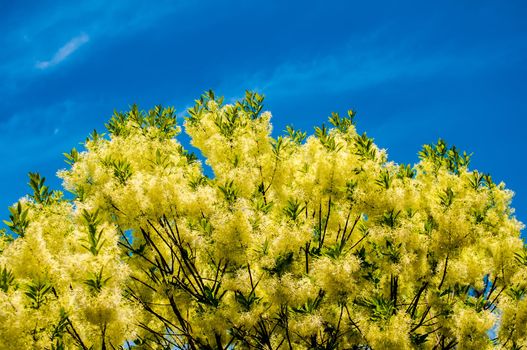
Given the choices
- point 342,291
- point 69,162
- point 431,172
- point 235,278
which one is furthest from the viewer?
point 431,172

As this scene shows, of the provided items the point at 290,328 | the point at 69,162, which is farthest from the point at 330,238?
the point at 69,162

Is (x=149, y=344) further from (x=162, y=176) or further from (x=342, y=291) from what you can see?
(x=342, y=291)

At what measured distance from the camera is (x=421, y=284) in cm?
1132

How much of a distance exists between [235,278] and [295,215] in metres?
1.81

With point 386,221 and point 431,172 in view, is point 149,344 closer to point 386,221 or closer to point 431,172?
point 386,221

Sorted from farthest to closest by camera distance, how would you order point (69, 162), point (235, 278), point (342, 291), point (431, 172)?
point (431, 172) → point (69, 162) → point (235, 278) → point (342, 291)

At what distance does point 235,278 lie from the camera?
10.2 meters

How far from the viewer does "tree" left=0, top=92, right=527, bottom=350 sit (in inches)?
344

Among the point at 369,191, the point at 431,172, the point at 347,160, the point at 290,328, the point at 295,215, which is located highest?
the point at 431,172

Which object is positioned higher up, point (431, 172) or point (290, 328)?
point (431, 172)

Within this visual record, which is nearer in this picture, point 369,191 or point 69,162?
point 369,191

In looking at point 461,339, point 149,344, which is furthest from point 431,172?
point 149,344

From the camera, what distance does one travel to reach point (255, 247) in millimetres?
9711

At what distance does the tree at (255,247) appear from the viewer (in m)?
8.75
